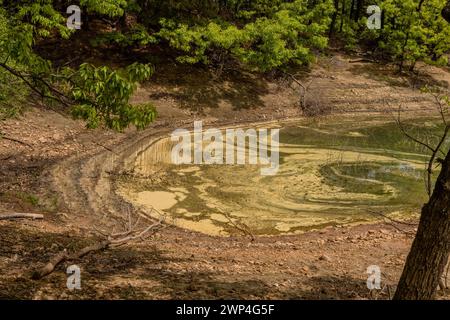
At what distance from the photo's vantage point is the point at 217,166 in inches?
686

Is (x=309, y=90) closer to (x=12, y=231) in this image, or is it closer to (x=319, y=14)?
(x=319, y=14)

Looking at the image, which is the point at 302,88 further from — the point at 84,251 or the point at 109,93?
the point at 109,93

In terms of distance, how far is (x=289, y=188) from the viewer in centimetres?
1578

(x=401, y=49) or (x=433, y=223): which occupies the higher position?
(x=401, y=49)

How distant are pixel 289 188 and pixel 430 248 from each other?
1015cm

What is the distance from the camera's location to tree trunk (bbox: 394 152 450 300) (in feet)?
18.0

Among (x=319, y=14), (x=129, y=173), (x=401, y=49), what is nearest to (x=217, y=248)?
(x=129, y=173)

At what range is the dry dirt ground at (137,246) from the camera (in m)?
7.63

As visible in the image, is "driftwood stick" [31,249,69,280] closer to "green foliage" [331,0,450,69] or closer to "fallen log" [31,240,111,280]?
"fallen log" [31,240,111,280]

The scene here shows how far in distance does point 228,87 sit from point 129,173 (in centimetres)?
1125

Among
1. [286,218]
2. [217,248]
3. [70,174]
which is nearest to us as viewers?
[217,248]

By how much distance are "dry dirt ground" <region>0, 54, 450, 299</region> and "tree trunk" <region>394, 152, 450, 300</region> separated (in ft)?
5.82

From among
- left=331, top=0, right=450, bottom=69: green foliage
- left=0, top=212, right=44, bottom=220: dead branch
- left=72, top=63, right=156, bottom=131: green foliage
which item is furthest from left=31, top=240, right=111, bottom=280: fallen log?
left=331, top=0, right=450, bottom=69: green foliage

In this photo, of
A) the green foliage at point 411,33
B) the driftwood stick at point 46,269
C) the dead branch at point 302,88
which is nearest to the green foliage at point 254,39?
the dead branch at point 302,88
